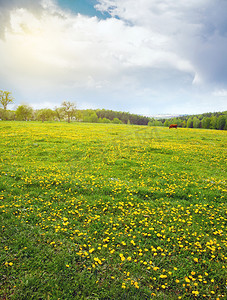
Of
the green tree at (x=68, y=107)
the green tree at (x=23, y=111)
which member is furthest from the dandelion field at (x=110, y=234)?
the green tree at (x=23, y=111)

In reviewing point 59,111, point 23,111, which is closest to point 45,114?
point 59,111

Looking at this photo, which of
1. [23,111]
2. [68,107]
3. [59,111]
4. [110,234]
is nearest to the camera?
[110,234]

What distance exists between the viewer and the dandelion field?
4633 mm

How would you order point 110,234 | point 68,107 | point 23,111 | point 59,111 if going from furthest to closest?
point 23,111 → point 59,111 → point 68,107 → point 110,234

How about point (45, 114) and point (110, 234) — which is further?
point (45, 114)

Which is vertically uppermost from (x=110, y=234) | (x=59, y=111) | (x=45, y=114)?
(x=59, y=111)

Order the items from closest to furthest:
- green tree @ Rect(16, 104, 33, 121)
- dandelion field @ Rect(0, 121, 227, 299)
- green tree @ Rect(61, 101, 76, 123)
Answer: dandelion field @ Rect(0, 121, 227, 299) < green tree @ Rect(61, 101, 76, 123) < green tree @ Rect(16, 104, 33, 121)

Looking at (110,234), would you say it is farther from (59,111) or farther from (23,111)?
(23,111)

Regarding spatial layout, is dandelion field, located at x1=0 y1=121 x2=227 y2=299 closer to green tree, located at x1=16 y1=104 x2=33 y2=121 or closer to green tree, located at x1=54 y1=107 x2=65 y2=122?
green tree, located at x1=54 y1=107 x2=65 y2=122

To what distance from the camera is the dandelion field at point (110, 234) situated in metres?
4.63

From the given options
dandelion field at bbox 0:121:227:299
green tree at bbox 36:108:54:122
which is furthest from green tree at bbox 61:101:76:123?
dandelion field at bbox 0:121:227:299

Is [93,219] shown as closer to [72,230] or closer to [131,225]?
[72,230]

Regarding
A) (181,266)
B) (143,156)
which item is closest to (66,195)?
(181,266)

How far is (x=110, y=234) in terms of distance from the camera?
6.40 meters
